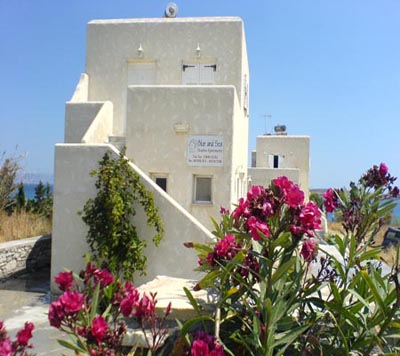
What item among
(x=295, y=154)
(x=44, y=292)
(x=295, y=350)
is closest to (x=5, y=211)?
(x=44, y=292)

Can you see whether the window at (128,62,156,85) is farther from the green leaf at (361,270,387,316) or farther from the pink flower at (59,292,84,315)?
the pink flower at (59,292,84,315)

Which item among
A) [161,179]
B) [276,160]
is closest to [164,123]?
[161,179]

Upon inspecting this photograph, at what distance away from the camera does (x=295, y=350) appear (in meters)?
3.06

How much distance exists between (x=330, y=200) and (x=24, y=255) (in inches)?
423

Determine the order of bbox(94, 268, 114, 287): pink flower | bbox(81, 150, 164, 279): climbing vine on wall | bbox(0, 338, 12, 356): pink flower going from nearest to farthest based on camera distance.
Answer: bbox(0, 338, 12, 356): pink flower → bbox(94, 268, 114, 287): pink flower → bbox(81, 150, 164, 279): climbing vine on wall

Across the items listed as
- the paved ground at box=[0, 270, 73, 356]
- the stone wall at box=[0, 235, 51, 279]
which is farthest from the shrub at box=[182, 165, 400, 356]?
the stone wall at box=[0, 235, 51, 279]

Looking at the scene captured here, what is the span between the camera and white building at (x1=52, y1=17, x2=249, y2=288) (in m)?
9.39

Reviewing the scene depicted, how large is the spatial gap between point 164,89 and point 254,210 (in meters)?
8.70

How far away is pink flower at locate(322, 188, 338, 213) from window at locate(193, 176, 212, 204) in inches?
286

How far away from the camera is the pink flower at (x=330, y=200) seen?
3.59 m

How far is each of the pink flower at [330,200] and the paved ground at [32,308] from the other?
4133 mm

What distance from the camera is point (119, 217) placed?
8656mm

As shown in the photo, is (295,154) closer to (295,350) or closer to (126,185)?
(126,185)

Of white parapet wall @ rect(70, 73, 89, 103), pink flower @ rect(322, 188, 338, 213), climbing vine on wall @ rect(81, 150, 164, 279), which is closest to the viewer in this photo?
pink flower @ rect(322, 188, 338, 213)
